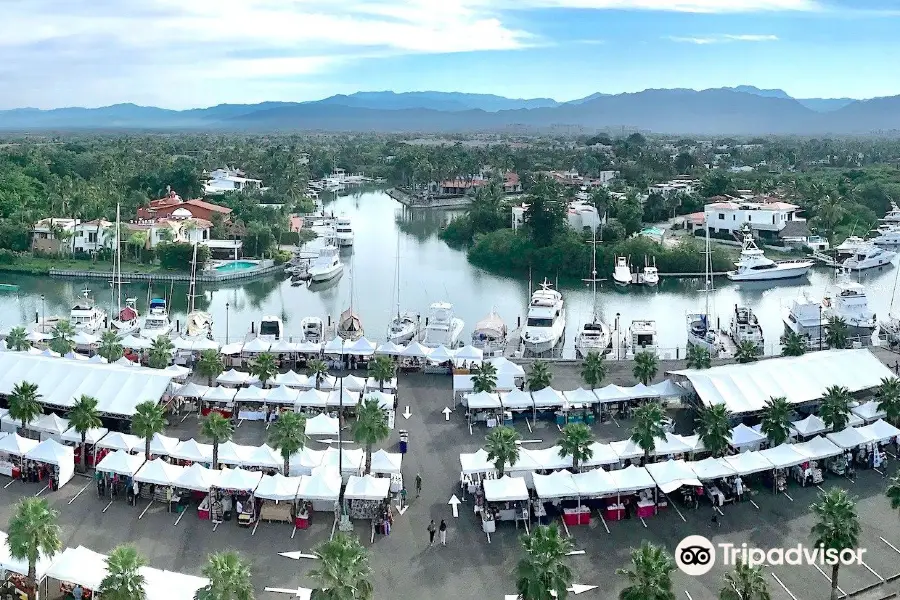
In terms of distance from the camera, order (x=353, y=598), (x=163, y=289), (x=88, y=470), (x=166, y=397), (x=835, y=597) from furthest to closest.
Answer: (x=163, y=289) < (x=166, y=397) < (x=88, y=470) < (x=835, y=597) < (x=353, y=598)

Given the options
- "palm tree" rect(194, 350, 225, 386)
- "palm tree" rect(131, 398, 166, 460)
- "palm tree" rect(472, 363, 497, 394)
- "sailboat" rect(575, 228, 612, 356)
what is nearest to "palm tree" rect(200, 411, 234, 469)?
"palm tree" rect(131, 398, 166, 460)

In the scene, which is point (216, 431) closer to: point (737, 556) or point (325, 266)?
point (737, 556)

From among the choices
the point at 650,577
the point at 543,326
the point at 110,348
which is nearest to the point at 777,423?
the point at 650,577

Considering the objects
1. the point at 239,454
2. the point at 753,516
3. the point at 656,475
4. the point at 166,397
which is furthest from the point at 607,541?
the point at 166,397

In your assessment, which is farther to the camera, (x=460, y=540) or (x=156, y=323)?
(x=156, y=323)

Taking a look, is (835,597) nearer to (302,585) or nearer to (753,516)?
(753,516)

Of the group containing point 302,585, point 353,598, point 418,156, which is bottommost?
point 302,585

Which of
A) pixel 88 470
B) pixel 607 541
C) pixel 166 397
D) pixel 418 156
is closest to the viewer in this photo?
pixel 607 541
